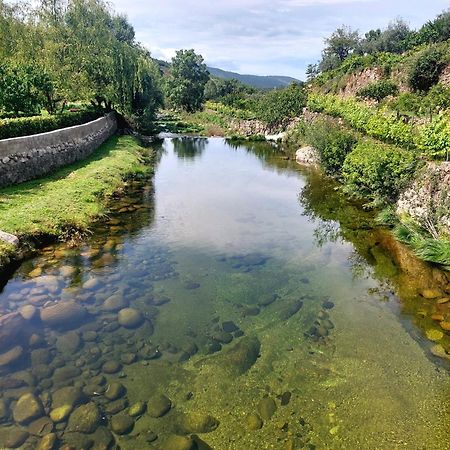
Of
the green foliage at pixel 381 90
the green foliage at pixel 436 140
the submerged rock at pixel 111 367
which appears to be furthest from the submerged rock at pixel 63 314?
the green foliage at pixel 381 90

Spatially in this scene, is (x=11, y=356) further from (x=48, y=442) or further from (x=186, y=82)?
(x=186, y=82)

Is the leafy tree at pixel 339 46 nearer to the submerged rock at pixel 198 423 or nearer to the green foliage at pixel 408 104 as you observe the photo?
the green foliage at pixel 408 104

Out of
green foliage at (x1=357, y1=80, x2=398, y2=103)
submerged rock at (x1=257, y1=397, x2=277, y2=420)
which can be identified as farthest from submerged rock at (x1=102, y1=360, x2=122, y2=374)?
green foliage at (x1=357, y1=80, x2=398, y2=103)

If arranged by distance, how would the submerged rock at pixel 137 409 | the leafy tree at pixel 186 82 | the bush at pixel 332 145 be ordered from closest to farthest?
the submerged rock at pixel 137 409, the bush at pixel 332 145, the leafy tree at pixel 186 82

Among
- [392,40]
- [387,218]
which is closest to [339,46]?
[392,40]

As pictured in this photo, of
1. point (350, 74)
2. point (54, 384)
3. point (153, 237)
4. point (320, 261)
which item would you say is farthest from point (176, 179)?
point (350, 74)

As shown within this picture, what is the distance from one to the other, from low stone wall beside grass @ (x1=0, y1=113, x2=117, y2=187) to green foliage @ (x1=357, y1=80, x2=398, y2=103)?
28.6 m

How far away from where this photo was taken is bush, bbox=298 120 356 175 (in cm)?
2542

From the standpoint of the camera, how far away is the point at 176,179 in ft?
86.0

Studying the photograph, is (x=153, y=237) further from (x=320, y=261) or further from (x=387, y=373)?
(x=387, y=373)

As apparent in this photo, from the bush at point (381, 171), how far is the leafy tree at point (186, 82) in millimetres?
57738

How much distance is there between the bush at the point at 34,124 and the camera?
18188 mm

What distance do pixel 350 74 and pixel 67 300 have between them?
49552 millimetres

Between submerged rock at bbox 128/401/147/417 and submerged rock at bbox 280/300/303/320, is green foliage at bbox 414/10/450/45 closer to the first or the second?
submerged rock at bbox 280/300/303/320
